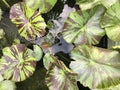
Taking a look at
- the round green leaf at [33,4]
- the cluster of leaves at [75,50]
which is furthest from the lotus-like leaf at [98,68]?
the round green leaf at [33,4]

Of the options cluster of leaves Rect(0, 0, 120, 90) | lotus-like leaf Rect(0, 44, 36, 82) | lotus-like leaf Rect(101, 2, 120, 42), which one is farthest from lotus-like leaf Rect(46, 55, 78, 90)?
lotus-like leaf Rect(101, 2, 120, 42)

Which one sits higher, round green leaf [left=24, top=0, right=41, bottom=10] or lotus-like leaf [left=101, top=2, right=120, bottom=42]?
round green leaf [left=24, top=0, right=41, bottom=10]

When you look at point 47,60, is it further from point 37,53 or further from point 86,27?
point 86,27

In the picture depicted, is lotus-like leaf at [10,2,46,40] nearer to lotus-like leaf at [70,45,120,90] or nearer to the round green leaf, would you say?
the round green leaf

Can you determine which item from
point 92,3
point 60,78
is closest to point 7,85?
point 60,78

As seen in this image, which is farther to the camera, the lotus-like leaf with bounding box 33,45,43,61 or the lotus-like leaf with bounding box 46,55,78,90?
the lotus-like leaf with bounding box 33,45,43,61

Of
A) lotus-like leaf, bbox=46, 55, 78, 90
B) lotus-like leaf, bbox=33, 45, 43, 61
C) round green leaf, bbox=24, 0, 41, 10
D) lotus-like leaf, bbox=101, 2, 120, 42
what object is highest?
round green leaf, bbox=24, 0, 41, 10
